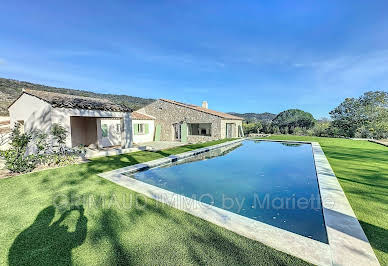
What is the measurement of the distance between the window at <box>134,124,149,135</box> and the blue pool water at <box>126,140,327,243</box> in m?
10.8

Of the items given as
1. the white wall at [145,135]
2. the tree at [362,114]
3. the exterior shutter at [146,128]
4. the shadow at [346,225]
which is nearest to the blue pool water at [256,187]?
the shadow at [346,225]

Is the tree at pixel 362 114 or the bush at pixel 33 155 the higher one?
the tree at pixel 362 114

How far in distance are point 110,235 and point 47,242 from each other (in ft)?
3.52

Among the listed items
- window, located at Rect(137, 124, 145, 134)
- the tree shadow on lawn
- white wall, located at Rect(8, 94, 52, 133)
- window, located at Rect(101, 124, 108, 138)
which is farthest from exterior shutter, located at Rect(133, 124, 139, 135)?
the tree shadow on lawn

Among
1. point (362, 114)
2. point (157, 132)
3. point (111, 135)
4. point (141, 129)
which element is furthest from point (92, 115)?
point (362, 114)

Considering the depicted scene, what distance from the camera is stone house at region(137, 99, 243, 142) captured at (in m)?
21.5

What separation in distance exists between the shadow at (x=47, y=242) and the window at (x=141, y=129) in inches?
631

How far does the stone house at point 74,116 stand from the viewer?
10203 millimetres

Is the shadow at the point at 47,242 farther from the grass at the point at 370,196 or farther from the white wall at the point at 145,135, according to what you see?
the white wall at the point at 145,135

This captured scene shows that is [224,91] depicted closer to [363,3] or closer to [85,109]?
[363,3]

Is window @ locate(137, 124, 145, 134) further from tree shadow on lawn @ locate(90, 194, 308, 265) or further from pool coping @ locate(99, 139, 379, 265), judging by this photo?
tree shadow on lawn @ locate(90, 194, 308, 265)

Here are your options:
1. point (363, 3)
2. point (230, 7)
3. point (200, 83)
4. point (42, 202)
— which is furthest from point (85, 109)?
point (200, 83)

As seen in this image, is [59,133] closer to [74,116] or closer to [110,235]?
[74,116]

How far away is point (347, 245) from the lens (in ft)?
9.68
